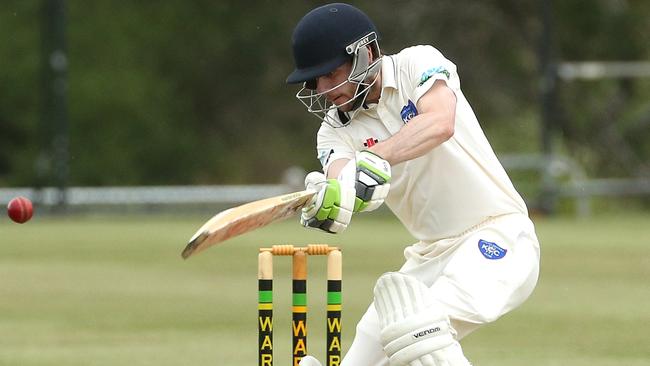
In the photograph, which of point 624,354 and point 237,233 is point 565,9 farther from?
point 237,233

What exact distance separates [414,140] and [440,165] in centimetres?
32

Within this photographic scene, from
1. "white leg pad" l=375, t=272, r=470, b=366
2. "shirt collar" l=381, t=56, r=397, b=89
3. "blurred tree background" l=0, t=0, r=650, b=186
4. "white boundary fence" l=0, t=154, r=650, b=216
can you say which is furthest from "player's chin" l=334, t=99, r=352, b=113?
"blurred tree background" l=0, t=0, r=650, b=186

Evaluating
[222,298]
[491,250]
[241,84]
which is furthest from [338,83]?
[241,84]

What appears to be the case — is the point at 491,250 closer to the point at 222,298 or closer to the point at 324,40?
the point at 324,40

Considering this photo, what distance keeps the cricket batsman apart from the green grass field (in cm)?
227

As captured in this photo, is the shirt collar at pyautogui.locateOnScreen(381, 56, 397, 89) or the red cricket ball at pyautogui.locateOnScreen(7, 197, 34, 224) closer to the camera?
the shirt collar at pyautogui.locateOnScreen(381, 56, 397, 89)

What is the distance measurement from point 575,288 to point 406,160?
593cm

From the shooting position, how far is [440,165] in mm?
4055

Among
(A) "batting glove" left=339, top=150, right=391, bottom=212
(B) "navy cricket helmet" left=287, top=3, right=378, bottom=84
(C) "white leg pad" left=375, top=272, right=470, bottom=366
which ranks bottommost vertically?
(C) "white leg pad" left=375, top=272, right=470, bottom=366

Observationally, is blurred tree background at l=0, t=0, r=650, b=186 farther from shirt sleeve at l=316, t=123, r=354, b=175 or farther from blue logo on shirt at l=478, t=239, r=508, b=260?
blue logo on shirt at l=478, t=239, r=508, b=260

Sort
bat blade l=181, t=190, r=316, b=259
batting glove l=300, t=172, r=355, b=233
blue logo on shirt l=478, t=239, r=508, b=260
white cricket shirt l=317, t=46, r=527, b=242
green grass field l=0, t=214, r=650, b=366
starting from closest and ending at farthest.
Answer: bat blade l=181, t=190, r=316, b=259 < batting glove l=300, t=172, r=355, b=233 < blue logo on shirt l=478, t=239, r=508, b=260 < white cricket shirt l=317, t=46, r=527, b=242 < green grass field l=0, t=214, r=650, b=366

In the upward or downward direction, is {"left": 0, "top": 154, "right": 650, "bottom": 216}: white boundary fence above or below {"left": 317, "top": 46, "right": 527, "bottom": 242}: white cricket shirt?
above

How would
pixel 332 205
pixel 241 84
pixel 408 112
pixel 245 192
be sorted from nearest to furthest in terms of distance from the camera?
pixel 332 205 < pixel 408 112 < pixel 245 192 < pixel 241 84

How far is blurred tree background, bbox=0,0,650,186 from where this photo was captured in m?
19.4
